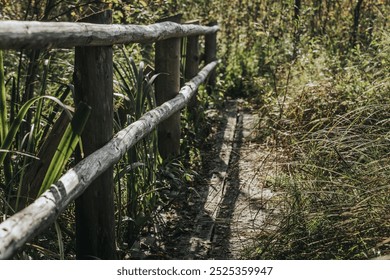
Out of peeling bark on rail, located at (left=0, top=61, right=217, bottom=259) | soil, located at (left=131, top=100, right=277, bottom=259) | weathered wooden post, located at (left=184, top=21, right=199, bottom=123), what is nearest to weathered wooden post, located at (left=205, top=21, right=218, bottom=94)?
weathered wooden post, located at (left=184, top=21, right=199, bottom=123)

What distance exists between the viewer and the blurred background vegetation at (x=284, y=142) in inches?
115

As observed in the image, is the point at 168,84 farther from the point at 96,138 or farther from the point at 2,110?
the point at 2,110

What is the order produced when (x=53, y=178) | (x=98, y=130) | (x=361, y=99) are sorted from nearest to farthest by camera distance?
(x=53, y=178)
(x=98, y=130)
(x=361, y=99)

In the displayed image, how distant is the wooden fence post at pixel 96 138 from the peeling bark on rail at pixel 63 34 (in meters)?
0.08

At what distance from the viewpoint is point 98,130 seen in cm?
291

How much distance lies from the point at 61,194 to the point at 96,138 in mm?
588

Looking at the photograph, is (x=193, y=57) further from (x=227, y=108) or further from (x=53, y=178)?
(x=53, y=178)

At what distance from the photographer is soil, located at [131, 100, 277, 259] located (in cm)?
352

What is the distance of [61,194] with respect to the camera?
235 centimetres

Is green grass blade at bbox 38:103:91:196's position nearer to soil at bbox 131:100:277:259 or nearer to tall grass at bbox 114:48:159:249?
tall grass at bbox 114:48:159:249

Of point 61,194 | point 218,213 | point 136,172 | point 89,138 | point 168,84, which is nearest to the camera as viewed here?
point 61,194

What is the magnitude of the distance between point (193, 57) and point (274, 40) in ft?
10.4

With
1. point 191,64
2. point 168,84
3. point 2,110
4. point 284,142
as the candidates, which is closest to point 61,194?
point 2,110

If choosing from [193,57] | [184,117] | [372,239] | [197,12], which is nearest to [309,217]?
[372,239]
